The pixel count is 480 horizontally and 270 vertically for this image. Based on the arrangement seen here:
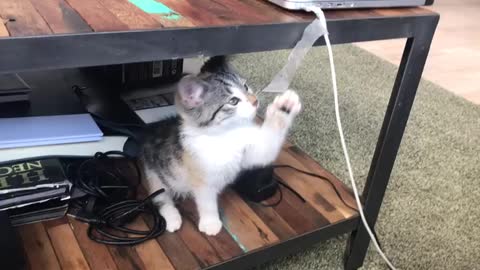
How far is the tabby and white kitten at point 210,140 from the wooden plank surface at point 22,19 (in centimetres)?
28

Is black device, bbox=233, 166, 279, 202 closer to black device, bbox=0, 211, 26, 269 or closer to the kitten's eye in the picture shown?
the kitten's eye

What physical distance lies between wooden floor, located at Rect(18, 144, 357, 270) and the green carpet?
134mm

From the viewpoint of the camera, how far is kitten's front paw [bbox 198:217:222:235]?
871 millimetres

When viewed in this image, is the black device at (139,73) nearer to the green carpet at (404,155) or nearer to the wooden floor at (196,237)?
the green carpet at (404,155)

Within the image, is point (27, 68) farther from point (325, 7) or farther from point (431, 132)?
point (431, 132)

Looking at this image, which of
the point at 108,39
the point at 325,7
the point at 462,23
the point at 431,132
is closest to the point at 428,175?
the point at 431,132

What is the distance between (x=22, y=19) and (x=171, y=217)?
1.61 ft

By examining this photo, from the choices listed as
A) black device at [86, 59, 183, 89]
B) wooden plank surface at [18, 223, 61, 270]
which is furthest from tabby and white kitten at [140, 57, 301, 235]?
black device at [86, 59, 183, 89]

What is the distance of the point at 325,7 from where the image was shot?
2.25 ft

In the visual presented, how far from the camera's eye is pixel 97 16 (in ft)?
1.81

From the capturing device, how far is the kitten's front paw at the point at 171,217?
87 centimetres

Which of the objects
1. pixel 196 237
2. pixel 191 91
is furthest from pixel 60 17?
pixel 196 237

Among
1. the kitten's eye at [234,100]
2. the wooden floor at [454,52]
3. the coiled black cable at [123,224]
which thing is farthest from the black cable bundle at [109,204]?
the wooden floor at [454,52]

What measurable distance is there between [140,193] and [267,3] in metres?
0.49
